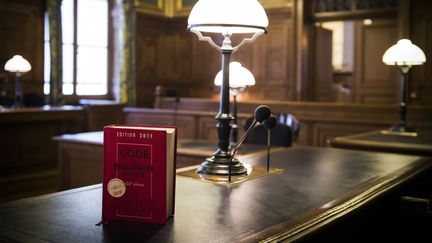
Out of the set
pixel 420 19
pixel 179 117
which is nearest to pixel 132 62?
pixel 179 117

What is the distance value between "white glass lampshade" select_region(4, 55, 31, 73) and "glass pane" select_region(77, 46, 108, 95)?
6.03 feet

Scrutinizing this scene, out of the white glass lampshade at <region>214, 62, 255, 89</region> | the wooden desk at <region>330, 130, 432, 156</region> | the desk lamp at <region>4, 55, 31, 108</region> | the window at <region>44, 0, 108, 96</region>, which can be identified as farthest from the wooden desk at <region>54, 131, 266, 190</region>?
the window at <region>44, 0, 108, 96</region>

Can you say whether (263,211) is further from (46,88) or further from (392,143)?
(46,88)

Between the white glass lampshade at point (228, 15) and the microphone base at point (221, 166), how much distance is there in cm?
49

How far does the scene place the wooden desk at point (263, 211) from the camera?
1.25 metres

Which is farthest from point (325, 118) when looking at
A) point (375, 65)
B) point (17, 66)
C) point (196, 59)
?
point (196, 59)

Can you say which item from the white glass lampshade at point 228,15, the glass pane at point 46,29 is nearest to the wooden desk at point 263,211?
the white glass lampshade at point 228,15

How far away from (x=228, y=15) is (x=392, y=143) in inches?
68.4

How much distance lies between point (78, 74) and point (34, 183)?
3.44 m

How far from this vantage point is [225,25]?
1.83m

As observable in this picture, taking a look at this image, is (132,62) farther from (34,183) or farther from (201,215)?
(201,215)

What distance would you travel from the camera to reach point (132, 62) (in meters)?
9.22

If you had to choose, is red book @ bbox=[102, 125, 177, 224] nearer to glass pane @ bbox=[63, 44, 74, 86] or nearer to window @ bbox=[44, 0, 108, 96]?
window @ bbox=[44, 0, 108, 96]

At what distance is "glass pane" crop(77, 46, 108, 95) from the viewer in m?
8.71
